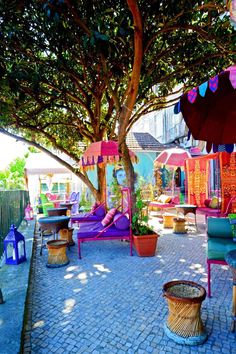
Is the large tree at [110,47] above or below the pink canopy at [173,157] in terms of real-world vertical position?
above

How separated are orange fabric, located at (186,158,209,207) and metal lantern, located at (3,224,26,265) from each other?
703cm

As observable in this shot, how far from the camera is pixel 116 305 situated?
144 inches

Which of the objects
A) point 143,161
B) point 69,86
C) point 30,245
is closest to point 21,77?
point 69,86

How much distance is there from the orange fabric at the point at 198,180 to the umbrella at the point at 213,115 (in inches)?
234

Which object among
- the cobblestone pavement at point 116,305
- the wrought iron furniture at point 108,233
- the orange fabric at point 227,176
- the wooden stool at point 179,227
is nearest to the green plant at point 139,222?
the wrought iron furniture at point 108,233

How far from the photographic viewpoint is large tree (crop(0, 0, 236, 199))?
4773 millimetres

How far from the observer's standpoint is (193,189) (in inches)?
424

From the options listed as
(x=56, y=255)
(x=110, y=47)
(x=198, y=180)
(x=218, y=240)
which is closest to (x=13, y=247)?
(x=56, y=255)

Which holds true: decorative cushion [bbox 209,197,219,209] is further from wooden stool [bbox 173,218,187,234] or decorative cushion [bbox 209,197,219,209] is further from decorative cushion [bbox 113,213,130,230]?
decorative cushion [bbox 113,213,130,230]

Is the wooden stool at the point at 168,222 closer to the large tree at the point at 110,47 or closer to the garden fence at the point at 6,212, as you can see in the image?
the large tree at the point at 110,47

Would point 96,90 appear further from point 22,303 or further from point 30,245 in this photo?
point 22,303

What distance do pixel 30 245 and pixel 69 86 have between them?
5074 millimetres

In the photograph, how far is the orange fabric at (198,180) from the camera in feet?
33.9

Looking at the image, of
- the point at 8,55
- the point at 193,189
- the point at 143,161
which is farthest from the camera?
the point at 143,161
